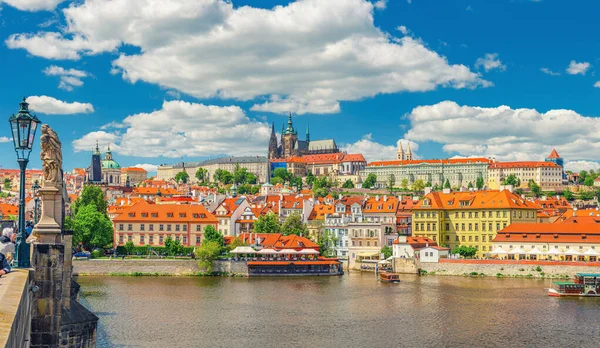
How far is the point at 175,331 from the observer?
3616 cm

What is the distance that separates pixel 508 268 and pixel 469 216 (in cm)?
1384

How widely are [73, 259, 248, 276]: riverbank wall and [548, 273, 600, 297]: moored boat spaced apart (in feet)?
96.1

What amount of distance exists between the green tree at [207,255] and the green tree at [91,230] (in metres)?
14.0

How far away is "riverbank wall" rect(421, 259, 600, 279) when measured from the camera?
6219 cm

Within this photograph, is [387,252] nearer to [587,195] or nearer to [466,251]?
[466,251]

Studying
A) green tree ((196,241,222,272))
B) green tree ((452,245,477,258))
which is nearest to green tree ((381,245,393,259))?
green tree ((452,245,477,258))

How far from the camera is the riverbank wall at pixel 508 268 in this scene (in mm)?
62188

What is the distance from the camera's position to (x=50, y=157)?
17.0 m

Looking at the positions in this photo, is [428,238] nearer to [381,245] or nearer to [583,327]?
[381,245]

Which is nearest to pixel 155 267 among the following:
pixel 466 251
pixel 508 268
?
pixel 466 251

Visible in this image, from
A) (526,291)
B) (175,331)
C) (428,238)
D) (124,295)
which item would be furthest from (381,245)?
(175,331)

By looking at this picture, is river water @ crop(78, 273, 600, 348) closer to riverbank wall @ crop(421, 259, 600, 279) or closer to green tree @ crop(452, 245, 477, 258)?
riverbank wall @ crop(421, 259, 600, 279)

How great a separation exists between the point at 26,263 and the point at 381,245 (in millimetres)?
65823

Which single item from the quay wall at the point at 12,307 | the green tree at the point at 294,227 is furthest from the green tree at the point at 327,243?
the quay wall at the point at 12,307
